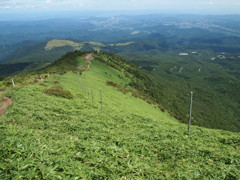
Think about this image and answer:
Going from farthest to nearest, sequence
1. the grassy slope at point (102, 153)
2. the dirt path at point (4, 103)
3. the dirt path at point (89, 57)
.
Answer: the dirt path at point (89, 57) < the dirt path at point (4, 103) < the grassy slope at point (102, 153)

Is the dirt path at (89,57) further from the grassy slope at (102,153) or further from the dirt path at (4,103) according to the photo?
the grassy slope at (102,153)

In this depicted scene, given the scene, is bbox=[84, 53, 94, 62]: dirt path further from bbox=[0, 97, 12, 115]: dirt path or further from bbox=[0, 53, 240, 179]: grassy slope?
bbox=[0, 53, 240, 179]: grassy slope

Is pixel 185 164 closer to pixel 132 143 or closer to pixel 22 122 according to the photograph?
pixel 132 143

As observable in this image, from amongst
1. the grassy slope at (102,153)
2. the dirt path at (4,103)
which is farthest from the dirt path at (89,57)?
the grassy slope at (102,153)

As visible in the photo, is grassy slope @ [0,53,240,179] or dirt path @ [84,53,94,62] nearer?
grassy slope @ [0,53,240,179]

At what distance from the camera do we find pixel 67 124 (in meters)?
16.6

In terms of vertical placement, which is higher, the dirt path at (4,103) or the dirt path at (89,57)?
the dirt path at (89,57)

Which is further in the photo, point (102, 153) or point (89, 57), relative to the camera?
point (89, 57)

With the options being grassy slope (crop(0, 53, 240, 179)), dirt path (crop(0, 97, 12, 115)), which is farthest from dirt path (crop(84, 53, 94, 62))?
grassy slope (crop(0, 53, 240, 179))

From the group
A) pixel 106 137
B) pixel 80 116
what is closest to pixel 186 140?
pixel 106 137

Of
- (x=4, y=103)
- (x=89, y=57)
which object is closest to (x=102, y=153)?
(x=4, y=103)

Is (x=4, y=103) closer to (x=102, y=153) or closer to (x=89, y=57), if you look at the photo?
(x=102, y=153)

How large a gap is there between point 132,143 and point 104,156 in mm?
3413

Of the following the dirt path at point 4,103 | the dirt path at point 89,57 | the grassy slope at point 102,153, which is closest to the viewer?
the grassy slope at point 102,153
